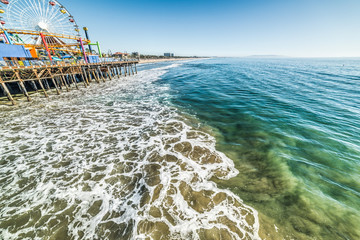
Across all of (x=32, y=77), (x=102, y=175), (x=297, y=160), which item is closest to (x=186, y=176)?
(x=102, y=175)

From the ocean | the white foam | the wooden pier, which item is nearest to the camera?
the ocean

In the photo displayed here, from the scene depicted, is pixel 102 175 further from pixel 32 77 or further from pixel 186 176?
pixel 32 77

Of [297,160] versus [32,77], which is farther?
[32,77]

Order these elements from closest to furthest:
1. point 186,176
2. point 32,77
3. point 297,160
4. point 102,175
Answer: point 186,176 → point 102,175 → point 297,160 → point 32,77

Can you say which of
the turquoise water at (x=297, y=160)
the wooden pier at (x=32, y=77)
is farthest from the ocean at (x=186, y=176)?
the wooden pier at (x=32, y=77)

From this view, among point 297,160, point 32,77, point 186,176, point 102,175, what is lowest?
point 102,175

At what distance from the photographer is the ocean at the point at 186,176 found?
4.69m

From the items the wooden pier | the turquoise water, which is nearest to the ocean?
the turquoise water

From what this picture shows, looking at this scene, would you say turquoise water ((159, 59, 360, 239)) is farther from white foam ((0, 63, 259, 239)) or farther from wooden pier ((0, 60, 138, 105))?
wooden pier ((0, 60, 138, 105))

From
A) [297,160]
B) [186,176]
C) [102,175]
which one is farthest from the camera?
[297,160]

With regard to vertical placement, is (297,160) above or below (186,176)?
above

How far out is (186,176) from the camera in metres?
6.70

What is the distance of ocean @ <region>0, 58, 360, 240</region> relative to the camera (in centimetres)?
469

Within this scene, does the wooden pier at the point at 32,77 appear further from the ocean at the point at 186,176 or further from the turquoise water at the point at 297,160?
the turquoise water at the point at 297,160
